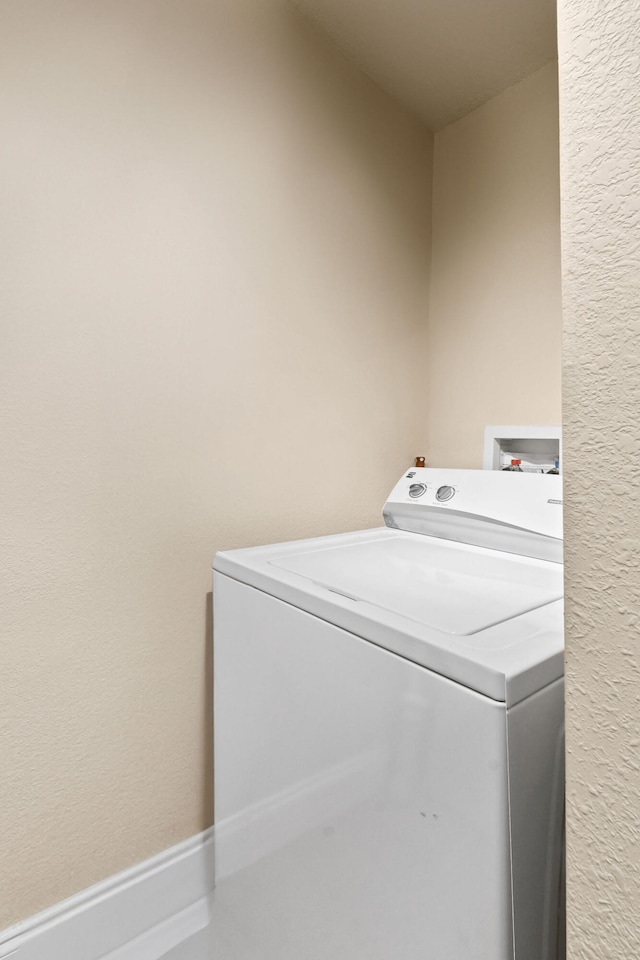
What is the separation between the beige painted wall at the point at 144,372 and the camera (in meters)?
1.00

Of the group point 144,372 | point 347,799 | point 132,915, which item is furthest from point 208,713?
point 144,372

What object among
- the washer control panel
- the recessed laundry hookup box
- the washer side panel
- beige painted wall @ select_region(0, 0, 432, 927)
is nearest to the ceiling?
beige painted wall @ select_region(0, 0, 432, 927)

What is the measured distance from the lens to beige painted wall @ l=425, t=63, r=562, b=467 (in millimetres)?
1549

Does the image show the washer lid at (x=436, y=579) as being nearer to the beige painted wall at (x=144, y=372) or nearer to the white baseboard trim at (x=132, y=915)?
the beige painted wall at (x=144, y=372)

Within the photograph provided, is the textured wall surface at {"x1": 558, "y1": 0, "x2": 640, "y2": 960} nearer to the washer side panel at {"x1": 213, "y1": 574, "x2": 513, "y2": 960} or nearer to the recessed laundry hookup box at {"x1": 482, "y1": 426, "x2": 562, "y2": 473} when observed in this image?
the washer side panel at {"x1": 213, "y1": 574, "x2": 513, "y2": 960}

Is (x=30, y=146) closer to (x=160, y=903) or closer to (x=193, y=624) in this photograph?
(x=193, y=624)

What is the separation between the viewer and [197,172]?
1.22 m

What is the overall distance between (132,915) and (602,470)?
134cm

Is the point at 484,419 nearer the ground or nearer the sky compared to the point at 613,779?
nearer the sky

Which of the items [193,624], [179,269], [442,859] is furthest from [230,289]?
[442,859]

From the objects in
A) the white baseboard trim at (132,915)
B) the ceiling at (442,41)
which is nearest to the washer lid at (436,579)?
the white baseboard trim at (132,915)

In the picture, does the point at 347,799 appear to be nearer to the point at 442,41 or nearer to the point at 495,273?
the point at 495,273

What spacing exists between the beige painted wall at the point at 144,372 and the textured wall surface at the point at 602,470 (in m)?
0.94

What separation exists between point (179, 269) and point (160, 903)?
142 cm
